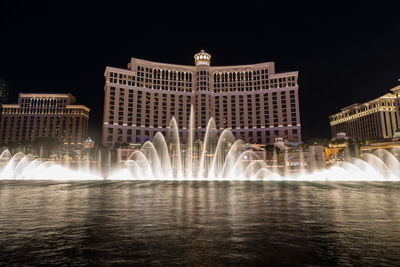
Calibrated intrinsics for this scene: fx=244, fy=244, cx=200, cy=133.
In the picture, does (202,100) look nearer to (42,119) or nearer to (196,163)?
(196,163)

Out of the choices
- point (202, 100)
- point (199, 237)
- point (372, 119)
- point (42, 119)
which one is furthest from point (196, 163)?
point (42, 119)

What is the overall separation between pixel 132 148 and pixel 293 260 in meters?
106

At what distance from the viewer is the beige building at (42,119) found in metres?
164

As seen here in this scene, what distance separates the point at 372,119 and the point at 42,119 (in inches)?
8370

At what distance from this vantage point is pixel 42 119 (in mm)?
168375

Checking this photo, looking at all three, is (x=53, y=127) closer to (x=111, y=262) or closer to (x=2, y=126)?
(x=2, y=126)

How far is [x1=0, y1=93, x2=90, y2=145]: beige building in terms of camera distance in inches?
6476

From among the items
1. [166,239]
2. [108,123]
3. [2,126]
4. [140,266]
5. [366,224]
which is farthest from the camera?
[2,126]

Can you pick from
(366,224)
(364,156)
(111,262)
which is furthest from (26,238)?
(364,156)

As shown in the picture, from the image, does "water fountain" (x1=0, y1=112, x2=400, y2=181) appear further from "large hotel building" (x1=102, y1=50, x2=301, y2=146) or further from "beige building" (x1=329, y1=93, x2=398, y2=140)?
"beige building" (x1=329, y1=93, x2=398, y2=140)

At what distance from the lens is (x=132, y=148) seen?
105875 mm

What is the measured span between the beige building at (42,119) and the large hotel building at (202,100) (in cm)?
5973

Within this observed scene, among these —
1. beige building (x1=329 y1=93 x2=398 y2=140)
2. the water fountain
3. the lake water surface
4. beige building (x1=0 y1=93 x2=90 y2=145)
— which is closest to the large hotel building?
the water fountain

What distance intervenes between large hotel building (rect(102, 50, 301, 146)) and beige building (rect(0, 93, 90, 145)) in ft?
196
